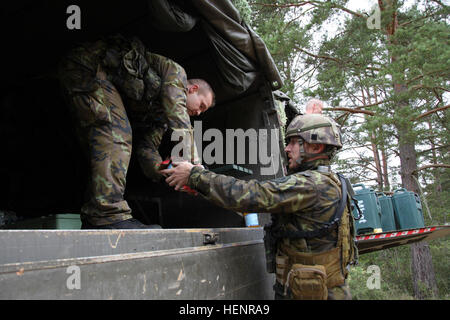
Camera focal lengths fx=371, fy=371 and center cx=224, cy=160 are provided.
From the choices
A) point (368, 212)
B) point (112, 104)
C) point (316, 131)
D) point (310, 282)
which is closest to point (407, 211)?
point (368, 212)

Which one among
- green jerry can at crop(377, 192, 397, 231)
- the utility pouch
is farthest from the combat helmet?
green jerry can at crop(377, 192, 397, 231)

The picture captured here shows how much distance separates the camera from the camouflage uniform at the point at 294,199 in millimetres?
2195

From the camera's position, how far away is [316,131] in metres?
2.54

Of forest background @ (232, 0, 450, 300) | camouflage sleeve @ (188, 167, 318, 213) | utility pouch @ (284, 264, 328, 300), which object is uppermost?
forest background @ (232, 0, 450, 300)

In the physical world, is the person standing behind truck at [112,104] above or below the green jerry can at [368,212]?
above

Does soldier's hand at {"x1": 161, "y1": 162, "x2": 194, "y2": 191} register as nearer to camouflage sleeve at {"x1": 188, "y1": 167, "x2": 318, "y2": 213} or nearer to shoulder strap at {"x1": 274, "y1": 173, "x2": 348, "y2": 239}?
camouflage sleeve at {"x1": 188, "y1": 167, "x2": 318, "y2": 213}

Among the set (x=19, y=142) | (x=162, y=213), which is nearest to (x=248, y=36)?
(x=162, y=213)

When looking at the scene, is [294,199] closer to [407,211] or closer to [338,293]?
[338,293]

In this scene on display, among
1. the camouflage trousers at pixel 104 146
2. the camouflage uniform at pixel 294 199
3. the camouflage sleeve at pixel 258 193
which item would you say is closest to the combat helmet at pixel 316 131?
the camouflage uniform at pixel 294 199

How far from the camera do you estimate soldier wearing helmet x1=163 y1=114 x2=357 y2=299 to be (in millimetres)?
2193

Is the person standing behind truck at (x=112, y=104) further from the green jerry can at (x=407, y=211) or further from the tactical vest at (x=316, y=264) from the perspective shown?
the green jerry can at (x=407, y=211)

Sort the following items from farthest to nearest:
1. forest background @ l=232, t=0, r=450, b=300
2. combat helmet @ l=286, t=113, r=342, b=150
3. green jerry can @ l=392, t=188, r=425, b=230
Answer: forest background @ l=232, t=0, r=450, b=300, green jerry can @ l=392, t=188, r=425, b=230, combat helmet @ l=286, t=113, r=342, b=150

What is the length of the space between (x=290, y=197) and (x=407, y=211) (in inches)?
206
